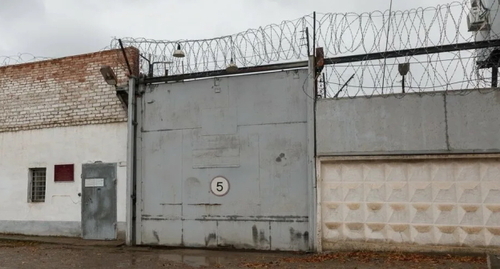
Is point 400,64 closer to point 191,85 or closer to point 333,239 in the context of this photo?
point 333,239

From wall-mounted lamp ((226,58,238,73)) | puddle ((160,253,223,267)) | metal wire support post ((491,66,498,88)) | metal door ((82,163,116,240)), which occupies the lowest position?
puddle ((160,253,223,267))

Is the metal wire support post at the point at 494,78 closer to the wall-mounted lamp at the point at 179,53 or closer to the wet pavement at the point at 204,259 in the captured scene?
the wet pavement at the point at 204,259

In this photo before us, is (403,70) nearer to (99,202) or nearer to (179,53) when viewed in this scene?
(179,53)

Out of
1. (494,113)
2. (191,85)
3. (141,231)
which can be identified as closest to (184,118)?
(191,85)

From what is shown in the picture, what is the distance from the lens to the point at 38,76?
1291cm

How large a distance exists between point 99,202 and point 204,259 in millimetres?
3698

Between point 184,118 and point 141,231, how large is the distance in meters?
2.77

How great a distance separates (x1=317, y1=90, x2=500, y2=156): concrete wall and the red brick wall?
5.22 metres

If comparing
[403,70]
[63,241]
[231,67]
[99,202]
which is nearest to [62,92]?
[99,202]

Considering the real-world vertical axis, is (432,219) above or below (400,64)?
below

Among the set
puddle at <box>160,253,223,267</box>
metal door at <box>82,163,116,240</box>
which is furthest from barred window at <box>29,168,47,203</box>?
puddle at <box>160,253,223,267</box>

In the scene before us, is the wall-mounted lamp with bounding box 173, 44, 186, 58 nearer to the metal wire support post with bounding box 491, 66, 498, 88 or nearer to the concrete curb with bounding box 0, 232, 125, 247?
the concrete curb with bounding box 0, 232, 125, 247

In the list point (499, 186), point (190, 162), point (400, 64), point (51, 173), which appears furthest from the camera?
point (51, 173)

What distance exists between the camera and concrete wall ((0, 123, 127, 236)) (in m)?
11.7
